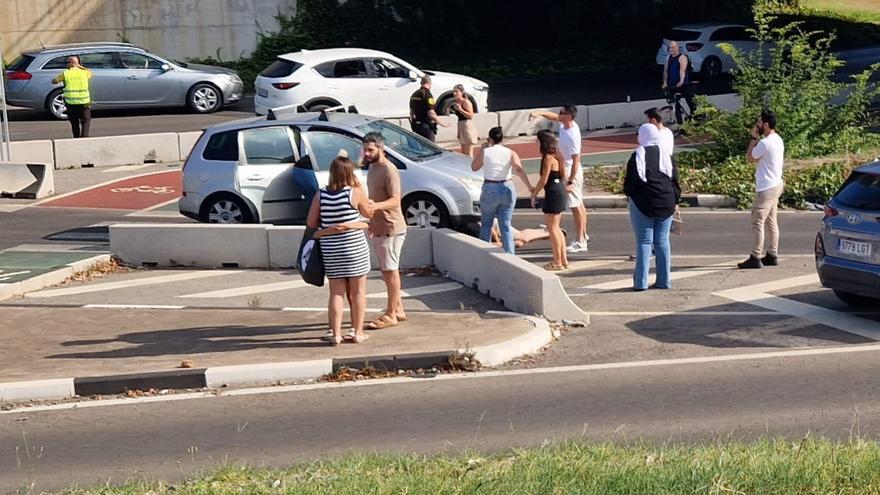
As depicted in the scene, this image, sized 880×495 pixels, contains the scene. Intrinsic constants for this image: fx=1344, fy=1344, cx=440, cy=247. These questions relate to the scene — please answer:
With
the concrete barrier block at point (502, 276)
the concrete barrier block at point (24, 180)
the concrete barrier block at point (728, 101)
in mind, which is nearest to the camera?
the concrete barrier block at point (502, 276)

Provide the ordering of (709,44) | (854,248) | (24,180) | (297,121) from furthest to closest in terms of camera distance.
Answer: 1. (709,44)
2. (24,180)
3. (297,121)
4. (854,248)

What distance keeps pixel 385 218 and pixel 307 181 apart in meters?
4.88

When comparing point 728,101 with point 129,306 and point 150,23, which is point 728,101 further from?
point 129,306

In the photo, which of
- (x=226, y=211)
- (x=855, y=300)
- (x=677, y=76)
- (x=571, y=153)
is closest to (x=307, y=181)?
(x=226, y=211)

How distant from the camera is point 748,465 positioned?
751 cm

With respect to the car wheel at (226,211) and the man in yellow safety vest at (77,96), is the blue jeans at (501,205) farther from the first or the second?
the man in yellow safety vest at (77,96)

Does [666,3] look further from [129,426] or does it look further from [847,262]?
[129,426]

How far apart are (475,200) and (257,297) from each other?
3.80m

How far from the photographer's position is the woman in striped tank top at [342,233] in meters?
11.6

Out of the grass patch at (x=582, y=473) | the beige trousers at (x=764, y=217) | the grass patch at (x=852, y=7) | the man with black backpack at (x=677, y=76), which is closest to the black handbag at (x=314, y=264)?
the grass patch at (x=582, y=473)

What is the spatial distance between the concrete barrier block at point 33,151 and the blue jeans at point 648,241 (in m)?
13.8

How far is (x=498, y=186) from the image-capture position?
A: 599 inches

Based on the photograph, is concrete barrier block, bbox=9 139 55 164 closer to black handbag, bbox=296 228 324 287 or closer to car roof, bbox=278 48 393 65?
car roof, bbox=278 48 393 65

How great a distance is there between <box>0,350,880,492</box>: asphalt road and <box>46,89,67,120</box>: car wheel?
2130 cm
